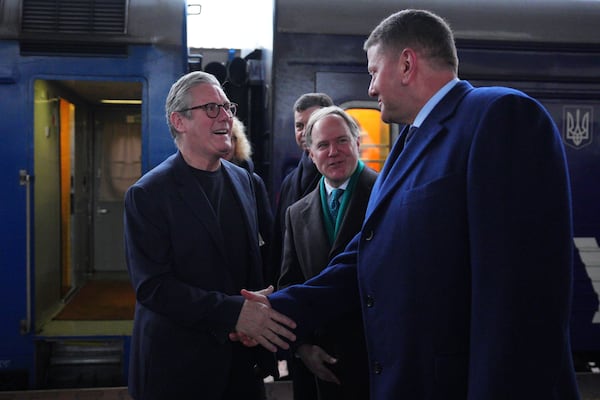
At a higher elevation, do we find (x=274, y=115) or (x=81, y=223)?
(x=274, y=115)

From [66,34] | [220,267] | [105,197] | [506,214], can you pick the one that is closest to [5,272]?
[66,34]

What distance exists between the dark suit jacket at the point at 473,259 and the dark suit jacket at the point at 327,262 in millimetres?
684

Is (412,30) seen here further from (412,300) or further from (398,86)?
(412,300)

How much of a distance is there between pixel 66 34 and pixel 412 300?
3.51 metres

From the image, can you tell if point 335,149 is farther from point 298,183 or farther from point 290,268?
point 298,183

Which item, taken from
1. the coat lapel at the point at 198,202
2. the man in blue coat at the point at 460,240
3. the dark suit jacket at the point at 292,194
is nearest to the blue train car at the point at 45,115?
the dark suit jacket at the point at 292,194

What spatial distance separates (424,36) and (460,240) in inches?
26.0

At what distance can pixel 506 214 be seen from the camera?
1.52 m

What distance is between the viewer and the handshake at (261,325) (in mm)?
2355

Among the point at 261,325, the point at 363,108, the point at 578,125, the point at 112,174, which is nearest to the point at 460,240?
the point at 261,325

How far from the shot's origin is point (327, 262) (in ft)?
8.75

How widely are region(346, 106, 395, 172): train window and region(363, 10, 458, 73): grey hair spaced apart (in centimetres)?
262

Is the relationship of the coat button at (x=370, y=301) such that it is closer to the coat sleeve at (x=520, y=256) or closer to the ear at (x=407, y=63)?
the coat sleeve at (x=520, y=256)

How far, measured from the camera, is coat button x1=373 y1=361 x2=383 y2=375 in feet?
6.03
